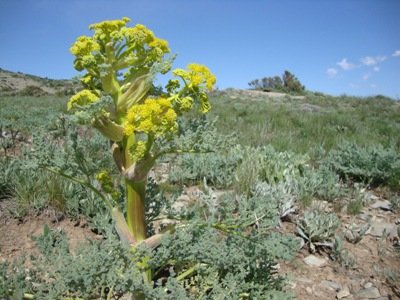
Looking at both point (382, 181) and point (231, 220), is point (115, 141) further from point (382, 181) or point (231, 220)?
point (382, 181)

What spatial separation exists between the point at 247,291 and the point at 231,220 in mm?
461

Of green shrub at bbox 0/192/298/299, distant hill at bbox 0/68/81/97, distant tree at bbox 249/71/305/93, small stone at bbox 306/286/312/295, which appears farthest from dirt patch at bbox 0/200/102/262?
distant tree at bbox 249/71/305/93

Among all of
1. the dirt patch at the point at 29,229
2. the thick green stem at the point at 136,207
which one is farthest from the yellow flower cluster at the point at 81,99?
the dirt patch at the point at 29,229

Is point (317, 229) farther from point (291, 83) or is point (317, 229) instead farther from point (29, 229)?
point (291, 83)

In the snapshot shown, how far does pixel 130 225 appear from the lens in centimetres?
196

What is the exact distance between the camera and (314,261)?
295cm

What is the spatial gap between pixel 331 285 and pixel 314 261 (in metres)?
0.30

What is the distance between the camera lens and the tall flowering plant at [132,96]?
1.68 meters

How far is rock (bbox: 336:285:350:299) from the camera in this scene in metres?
2.56

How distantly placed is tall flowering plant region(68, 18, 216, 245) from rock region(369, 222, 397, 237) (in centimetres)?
242

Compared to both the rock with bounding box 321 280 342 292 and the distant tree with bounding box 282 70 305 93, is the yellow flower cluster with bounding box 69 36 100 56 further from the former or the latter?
the distant tree with bounding box 282 70 305 93

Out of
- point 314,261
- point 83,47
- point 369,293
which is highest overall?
point 83,47

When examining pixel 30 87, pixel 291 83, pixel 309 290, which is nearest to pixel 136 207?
pixel 309 290

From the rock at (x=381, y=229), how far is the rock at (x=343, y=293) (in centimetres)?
93
